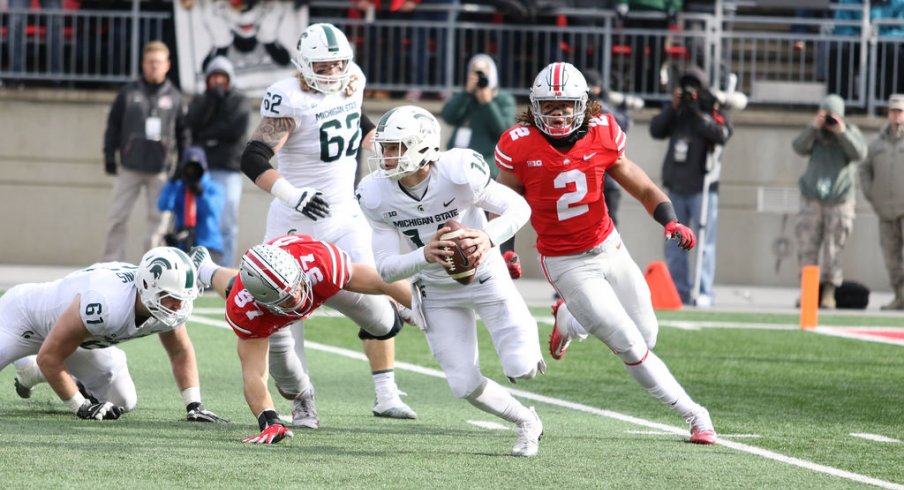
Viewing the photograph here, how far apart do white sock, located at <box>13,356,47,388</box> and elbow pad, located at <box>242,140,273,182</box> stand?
1.44 metres

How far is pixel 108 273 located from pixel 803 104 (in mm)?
10994

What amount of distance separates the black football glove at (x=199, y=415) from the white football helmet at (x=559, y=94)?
207 cm

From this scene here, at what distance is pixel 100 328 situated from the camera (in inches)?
293

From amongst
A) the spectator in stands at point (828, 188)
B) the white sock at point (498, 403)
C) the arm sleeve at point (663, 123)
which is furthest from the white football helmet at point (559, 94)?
the spectator in stands at point (828, 188)

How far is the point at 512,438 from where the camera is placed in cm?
757

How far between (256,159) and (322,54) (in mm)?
632

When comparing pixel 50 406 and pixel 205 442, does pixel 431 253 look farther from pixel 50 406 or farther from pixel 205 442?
pixel 50 406

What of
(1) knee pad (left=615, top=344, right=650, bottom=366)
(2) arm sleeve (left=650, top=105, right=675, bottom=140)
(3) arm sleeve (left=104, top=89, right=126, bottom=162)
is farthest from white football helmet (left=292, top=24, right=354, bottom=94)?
(3) arm sleeve (left=104, top=89, right=126, bottom=162)

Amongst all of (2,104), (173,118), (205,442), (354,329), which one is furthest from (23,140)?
(205,442)

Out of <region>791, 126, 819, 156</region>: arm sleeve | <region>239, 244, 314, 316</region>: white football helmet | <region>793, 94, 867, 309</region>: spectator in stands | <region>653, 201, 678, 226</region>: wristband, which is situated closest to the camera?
<region>239, 244, 314, 316</region>: white football helmet

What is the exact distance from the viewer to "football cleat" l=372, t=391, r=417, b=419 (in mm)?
8203

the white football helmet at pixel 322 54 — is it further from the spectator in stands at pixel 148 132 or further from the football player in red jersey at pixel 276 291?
the spectator in stands at pixel 148 132

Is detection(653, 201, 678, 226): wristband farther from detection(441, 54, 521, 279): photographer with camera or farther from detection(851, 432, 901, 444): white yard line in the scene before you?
detection(441, 54, 521, 279): photographer with camera

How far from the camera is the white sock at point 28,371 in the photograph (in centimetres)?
823
